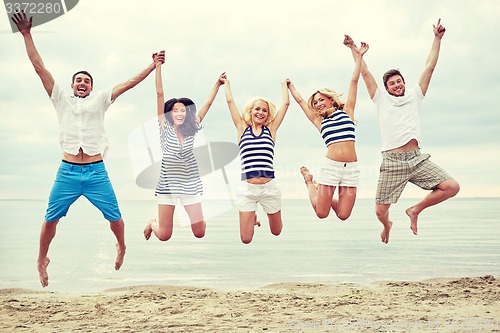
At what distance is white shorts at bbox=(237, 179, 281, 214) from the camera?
8.72 m

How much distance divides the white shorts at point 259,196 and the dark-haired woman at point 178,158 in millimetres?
705

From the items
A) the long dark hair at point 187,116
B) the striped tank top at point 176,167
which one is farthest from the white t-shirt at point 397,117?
the striped tank top at point 176,167

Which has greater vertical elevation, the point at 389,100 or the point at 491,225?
the point at 389,100

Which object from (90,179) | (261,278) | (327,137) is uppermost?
(327,137)

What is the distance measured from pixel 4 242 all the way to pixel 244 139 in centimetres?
A: 1850

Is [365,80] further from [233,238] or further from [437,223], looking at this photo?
[437,223]

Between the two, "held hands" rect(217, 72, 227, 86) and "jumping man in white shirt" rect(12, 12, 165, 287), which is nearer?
"jumping man in white shirt" rect(12, 12, 165, 287)

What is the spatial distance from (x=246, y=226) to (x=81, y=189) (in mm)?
2524

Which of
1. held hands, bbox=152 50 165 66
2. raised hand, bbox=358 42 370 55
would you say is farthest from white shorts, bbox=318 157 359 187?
held hands, bbox=152 50 165 66

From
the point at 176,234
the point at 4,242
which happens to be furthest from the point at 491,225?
the point at 4,242

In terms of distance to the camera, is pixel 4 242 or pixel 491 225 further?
pixel 491 225

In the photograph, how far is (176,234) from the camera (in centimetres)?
2838

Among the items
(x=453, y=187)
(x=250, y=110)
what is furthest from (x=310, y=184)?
(x=453, y=187)

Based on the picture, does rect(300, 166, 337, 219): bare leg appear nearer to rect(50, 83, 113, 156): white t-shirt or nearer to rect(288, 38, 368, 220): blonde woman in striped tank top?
rect(288, 38, 368, 220): blonde woman in striped tank top
